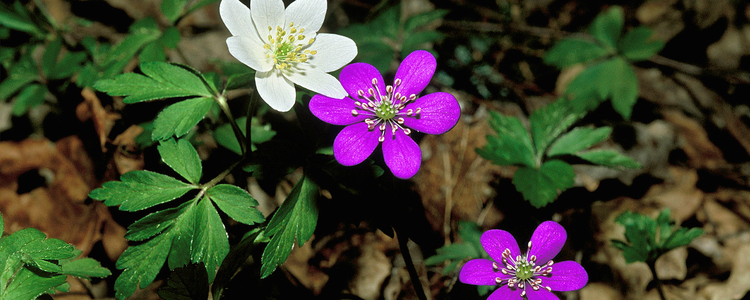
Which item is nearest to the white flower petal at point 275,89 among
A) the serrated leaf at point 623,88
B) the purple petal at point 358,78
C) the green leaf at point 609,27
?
the purple petal at point 358,78

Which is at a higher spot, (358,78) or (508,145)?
(358,78)

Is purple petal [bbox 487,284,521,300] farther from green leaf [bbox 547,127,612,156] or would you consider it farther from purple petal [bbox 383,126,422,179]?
green leaf [bbox 547,127,612,156]

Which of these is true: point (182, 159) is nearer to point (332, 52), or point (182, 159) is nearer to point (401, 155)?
point (332, 52)

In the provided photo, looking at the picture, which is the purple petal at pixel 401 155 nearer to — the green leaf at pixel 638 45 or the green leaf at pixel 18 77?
the green leaf at pixel 18 77

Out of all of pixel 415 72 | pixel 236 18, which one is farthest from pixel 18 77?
pixel 415 72

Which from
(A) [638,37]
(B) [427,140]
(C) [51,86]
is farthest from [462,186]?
(C) [51,86]

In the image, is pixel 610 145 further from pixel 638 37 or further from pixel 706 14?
pixel 706 14
